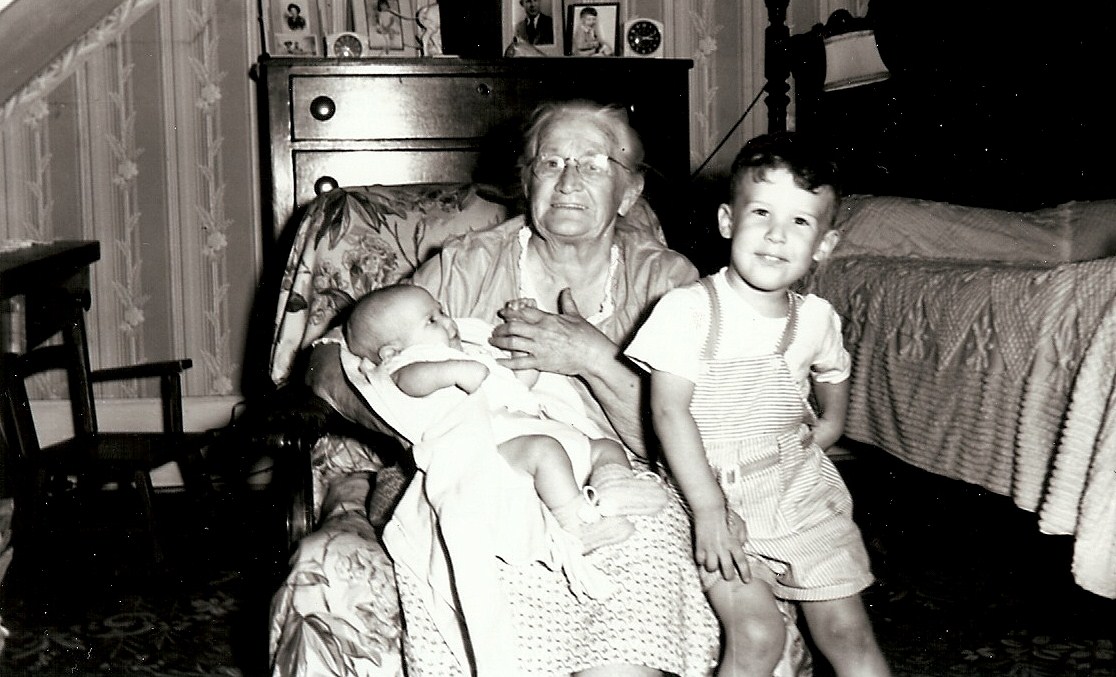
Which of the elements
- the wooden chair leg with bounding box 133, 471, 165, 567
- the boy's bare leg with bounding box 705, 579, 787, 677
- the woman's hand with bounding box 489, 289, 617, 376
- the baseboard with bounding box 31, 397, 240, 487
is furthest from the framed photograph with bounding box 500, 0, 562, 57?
the boy's bare leg with bounding box 705, 579, 787, 677

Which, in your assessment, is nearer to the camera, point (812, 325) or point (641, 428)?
point (812, 325)

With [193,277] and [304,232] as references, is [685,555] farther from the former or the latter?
[193,277]

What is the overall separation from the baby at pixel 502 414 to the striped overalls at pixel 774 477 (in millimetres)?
122

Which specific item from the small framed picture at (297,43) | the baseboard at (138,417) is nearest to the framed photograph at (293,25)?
the small framed picture at (297,43)

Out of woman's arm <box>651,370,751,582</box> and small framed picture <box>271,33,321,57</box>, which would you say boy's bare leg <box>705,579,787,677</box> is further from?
small framed picture <box>271,33,321,57</box>

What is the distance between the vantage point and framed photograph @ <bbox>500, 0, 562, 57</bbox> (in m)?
3.45

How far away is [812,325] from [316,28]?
2.41 meters

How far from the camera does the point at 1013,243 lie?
2.50 m

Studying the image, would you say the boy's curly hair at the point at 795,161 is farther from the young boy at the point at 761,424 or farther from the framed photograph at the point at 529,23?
the framed photograph at the point at 529,23

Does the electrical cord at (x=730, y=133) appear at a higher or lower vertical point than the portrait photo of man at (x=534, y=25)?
lower

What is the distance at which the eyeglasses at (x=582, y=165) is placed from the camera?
64.2 inches

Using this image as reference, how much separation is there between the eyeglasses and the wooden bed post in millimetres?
1882

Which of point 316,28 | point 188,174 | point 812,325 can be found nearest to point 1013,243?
point 812,325

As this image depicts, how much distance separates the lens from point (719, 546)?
135 centimetres
